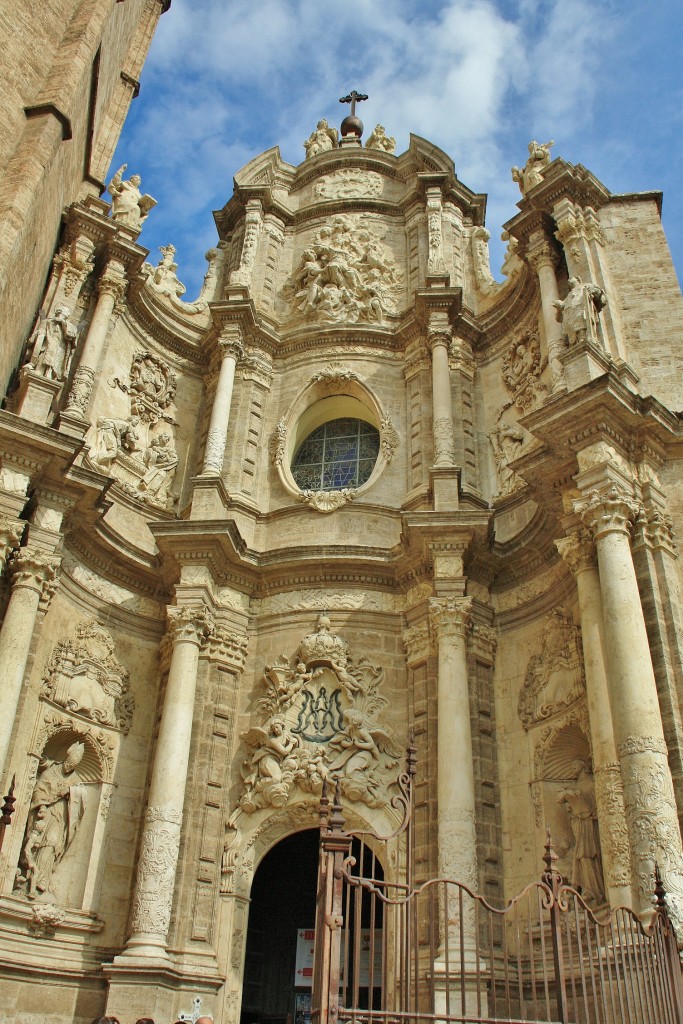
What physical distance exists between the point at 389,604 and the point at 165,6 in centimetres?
1565

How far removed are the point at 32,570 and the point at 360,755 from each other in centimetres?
480

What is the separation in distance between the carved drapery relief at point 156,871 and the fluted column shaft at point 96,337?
561cm

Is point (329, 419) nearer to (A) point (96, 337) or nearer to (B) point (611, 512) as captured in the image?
(A) point (96, 337)

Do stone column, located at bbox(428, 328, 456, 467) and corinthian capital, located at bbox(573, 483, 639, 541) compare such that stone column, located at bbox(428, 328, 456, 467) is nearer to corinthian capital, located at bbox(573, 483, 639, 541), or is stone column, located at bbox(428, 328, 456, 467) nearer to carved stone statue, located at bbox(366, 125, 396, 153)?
corinthian capital, located at bbox(573, 483, 639, 541)

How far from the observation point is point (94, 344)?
1402cm

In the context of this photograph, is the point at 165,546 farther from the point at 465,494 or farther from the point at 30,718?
the point at 465,494

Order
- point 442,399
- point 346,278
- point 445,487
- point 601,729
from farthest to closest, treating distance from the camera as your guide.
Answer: point 346,278 < point 442,399 < point 445,487 < point 601,729

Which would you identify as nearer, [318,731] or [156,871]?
[156,871]

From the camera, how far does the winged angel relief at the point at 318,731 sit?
11.9m

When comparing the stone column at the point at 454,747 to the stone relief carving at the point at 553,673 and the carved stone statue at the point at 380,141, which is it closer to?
the stone relief carving at the point at 553,673

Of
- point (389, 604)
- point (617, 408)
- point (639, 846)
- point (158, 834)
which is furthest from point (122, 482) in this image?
point (639, 846)

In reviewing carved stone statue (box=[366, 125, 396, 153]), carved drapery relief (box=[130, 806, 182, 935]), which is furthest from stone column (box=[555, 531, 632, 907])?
carved stone statue (box=[366, 125, 396, 153])

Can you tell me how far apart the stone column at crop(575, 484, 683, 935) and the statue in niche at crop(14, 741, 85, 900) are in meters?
6.72

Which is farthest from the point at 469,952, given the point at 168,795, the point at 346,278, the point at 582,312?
the point at 346,278
